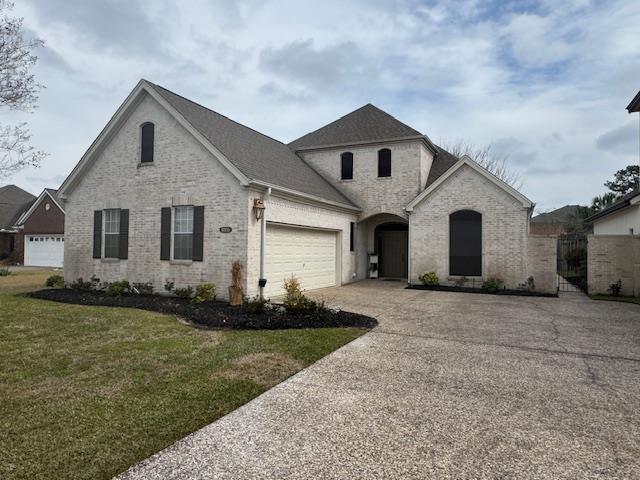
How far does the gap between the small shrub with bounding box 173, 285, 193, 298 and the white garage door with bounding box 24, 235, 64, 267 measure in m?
22.0

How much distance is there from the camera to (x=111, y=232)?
14.2m

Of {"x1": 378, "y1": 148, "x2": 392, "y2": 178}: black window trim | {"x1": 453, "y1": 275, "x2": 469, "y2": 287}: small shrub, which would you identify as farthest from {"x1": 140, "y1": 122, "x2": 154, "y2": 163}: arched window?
{"x1": 453, "y1": 275, "x2": 469, "y2": 287}: small shrub

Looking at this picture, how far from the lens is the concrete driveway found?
10.5ft

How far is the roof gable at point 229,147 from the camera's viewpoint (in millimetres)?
12109

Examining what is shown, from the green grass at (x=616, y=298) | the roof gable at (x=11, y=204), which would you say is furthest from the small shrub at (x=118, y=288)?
the roof gable at (x=11, y=204)

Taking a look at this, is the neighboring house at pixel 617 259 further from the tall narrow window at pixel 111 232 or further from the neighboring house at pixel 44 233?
the neighboring house at pixel 44 233

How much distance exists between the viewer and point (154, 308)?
424 inches

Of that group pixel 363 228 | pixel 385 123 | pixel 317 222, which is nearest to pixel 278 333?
pixel 317 222

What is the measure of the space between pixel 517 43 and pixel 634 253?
832cm

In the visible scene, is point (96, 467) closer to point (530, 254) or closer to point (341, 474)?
point (341, 474)

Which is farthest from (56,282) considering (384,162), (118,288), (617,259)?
(617,259)

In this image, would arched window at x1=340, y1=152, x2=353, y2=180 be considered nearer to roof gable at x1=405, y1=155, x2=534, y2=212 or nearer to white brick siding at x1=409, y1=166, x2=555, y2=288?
roof gable at x1=405, y1=155, x2=534, y2=212

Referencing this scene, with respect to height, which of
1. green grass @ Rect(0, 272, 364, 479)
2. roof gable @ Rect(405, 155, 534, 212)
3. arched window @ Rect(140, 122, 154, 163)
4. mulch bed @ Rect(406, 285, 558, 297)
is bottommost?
green grass @ Rect(0, 272, 364, 479)

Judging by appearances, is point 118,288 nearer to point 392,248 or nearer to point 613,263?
point 392,248
